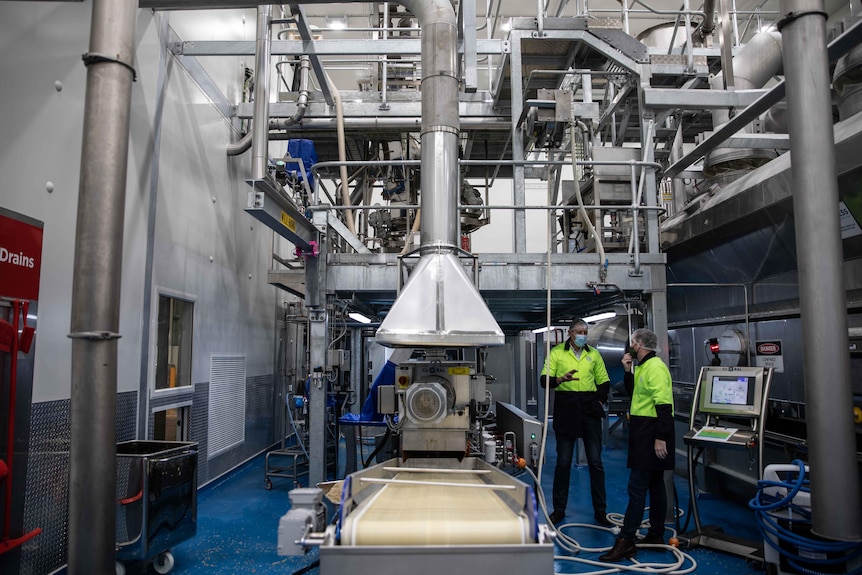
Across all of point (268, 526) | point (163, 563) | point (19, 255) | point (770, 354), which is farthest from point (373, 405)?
point (770, 354)

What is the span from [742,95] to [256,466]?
7.69 meters

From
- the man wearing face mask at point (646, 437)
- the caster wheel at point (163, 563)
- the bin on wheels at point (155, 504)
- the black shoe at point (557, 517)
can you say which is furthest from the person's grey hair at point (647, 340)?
the caster wheel at point (163, 563)

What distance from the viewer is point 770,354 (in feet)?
18.6

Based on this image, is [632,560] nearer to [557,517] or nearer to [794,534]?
[557,517]

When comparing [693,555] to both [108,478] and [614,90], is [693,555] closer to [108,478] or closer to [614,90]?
[108,478]

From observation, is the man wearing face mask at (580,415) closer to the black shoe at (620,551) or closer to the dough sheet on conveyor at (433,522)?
the black shoe at (620,551)

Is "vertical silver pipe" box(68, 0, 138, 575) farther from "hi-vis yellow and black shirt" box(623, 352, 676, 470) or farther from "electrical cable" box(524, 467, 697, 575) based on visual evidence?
"hi-vis yellow and black shirt" box(623, 352, 676, 470)

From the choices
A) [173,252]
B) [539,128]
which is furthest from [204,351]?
[539,128]

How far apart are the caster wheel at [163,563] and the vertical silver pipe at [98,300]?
5.46ft

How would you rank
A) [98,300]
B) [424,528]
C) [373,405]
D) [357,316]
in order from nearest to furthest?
[424,528] → [98,300] → [373,405] → [357,316]

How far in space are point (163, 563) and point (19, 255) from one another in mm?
2547

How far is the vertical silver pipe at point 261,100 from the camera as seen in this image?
5.12 m

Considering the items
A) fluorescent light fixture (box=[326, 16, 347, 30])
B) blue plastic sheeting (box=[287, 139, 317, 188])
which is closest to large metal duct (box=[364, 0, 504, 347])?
blue plastic sheeting (box=[287, 139, 317, 188])

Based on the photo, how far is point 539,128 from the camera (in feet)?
20.4
